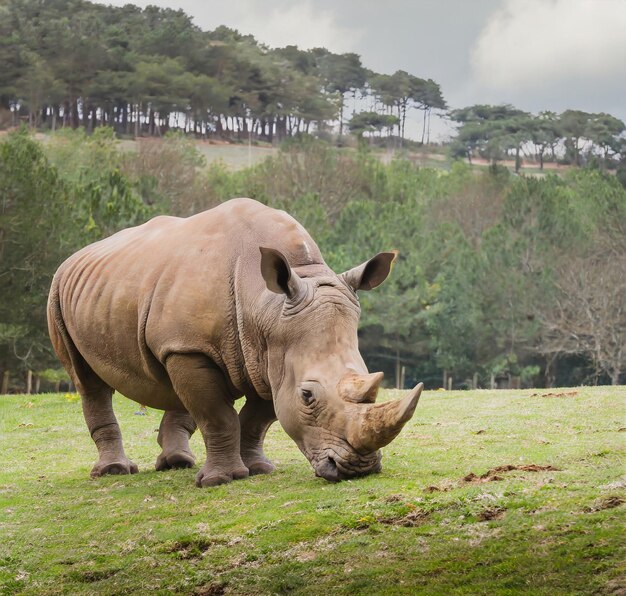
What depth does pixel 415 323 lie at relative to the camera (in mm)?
44469

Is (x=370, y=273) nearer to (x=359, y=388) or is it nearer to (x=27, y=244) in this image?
(x=359, y=388)

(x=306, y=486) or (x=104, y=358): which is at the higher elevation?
(x=104, y=358)

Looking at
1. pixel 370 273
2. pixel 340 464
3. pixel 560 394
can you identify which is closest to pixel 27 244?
pixel 560 394

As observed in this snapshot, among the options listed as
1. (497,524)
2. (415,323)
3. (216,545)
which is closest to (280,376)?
(216,545)

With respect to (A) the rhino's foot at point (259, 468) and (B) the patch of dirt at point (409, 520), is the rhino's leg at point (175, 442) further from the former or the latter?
(B) the patch of dirt at point (409, 520)

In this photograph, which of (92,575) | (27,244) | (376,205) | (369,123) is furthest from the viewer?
(369,123)

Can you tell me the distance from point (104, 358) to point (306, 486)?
2.59 metres

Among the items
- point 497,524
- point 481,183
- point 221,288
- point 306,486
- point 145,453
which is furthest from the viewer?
point 481,183

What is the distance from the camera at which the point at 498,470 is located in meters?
7.63

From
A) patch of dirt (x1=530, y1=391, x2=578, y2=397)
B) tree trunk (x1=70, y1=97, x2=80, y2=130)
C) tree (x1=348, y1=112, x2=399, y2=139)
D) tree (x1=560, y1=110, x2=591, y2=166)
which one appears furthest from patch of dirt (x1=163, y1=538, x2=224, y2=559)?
tree trunk (x1=70, y1=97, x2=80, y2=130)

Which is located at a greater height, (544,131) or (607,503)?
(544,131)

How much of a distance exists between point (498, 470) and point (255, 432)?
7.46ft

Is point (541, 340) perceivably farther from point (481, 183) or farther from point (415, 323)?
point (481, 183)

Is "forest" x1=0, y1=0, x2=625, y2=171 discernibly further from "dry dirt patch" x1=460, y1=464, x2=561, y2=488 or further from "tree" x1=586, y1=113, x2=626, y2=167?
"dry dirt patch" x1=460, y1=464, x2=561, y2=488
